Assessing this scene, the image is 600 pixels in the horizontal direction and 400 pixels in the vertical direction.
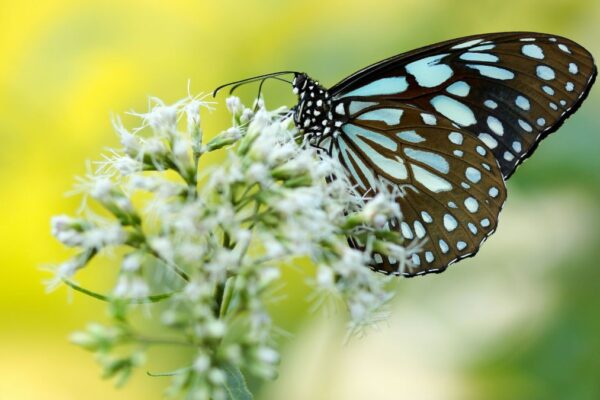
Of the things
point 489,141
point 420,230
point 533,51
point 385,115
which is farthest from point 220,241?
point 533,51

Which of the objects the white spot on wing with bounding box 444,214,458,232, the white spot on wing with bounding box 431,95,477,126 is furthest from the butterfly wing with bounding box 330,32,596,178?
the white spot on wing with bounding box 444,214,458,232

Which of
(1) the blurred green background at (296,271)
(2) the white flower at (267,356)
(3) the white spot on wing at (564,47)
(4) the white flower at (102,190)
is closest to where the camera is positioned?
(2) the white flower at (267,356)

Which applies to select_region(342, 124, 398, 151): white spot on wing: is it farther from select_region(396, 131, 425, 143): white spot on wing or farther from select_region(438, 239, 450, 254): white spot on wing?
select_region(438, 239, 450, 254): white spot on wing

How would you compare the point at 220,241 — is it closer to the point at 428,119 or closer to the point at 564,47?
the point at 428,119

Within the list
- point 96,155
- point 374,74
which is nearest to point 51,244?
point 96,155

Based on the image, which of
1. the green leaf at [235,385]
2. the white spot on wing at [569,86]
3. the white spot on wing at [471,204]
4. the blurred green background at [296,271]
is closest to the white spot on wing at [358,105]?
the white spot on wing at [471,204]

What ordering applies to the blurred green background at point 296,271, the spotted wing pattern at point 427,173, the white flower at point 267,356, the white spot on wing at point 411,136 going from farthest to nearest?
the blurred green background at point 296,271, the white spot on wing at point 411,136, the spotted wing pattern at point 427,173, the white flower at point 267,356

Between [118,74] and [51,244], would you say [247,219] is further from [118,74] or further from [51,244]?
[118,74]

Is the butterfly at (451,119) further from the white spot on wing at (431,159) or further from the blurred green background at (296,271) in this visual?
the blurred green background at (296,271)
